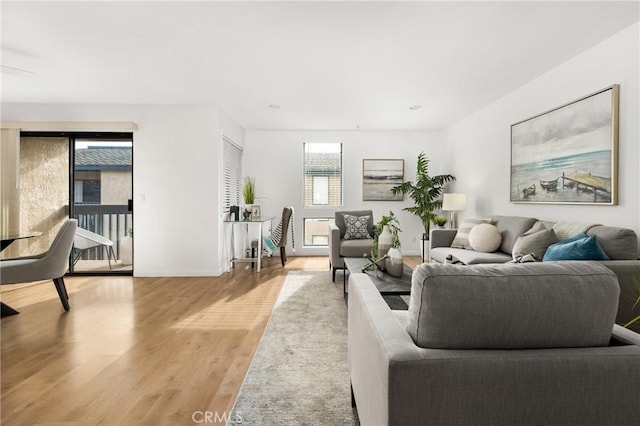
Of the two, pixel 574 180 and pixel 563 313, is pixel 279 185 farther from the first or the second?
pixel 563 313

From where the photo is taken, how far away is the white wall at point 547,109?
2.72m

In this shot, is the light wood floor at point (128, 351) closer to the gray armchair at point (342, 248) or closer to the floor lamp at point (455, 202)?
the gray armchair at point (342, 248)

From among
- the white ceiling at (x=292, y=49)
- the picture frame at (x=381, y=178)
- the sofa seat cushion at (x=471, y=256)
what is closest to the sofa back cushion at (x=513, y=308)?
the white ceiling at (x=292, y=49)

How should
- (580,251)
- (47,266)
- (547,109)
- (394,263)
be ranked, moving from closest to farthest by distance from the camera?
(580,251)
(394,263)
(47,266)
(547,109)

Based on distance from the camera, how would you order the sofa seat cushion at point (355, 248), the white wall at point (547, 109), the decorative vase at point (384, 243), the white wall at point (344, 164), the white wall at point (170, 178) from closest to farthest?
1. the white wall at point (547, 109)
2. the decorative vase at point (384, 243)
3. the sofa seat cushion at point (355, 248)
4. the white wall at point (170, 178)
5. the white wall at point (344, 164)

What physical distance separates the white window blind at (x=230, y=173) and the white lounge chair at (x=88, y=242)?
1728 millimetres

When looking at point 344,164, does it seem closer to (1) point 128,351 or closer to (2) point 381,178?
(2) point 381,178

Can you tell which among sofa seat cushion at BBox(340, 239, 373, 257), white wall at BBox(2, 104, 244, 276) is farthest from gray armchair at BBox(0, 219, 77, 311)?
sofa seat cushion at BBox(340, 239, 373, 257)

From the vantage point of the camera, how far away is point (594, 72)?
3082 millimetres

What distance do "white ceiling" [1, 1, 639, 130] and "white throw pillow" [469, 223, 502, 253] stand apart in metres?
1.71

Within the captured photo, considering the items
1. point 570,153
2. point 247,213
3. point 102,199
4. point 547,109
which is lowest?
point 247,213

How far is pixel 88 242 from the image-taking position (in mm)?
5027

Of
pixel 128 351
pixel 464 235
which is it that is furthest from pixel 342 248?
pixel 128 351

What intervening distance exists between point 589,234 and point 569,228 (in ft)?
1.07
